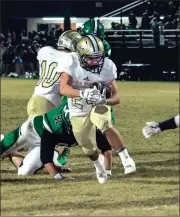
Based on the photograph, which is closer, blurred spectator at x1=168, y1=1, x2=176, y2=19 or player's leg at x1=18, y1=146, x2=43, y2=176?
player's leg at x1=18, y1=146, x2=43, y2=176

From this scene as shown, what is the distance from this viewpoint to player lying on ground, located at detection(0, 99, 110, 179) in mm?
8562

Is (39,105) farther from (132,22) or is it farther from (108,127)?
(132,22)

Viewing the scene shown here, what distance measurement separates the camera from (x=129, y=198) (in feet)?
32.4

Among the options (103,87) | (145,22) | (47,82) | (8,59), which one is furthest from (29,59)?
(103,87)

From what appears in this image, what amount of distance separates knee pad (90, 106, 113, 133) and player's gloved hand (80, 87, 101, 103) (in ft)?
0.82

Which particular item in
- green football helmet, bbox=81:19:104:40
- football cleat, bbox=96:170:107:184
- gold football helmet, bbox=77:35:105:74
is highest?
green football helmet, bbox=81:19:104:40

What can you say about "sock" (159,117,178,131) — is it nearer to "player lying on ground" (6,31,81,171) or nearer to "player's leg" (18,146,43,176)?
"player lying on ground" (6,31,81,171)

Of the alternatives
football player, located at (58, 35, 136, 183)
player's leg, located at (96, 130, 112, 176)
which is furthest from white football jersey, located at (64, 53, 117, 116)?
player's leg, located at (96, 130, 112, 176)

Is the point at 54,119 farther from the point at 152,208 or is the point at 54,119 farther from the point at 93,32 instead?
the point at 152,208

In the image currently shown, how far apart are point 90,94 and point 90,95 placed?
0.01 m

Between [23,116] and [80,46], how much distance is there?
→ 11610mm

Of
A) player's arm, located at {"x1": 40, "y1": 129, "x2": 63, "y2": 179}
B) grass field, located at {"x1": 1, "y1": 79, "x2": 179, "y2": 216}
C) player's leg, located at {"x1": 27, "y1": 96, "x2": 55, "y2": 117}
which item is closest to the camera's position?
player's arm, located at {"x1": 40, "y1": 129, "x2": 63, "y2": 179}

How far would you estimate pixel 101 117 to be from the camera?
7645mm

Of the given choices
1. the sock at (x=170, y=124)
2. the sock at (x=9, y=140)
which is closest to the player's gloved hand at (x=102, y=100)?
the sock at (x=170, y=124)
